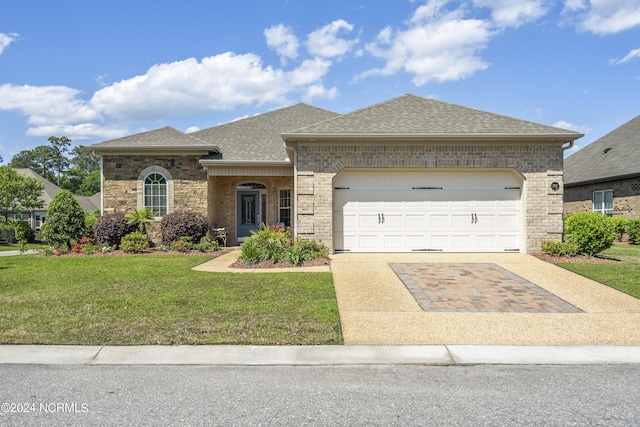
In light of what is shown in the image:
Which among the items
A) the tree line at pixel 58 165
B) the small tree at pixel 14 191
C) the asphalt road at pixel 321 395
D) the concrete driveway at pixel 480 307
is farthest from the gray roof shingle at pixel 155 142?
the tree line at pixel 58 165

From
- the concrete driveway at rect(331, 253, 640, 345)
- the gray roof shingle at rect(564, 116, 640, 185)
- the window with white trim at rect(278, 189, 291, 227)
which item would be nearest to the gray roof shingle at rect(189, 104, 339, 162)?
the window with white trim at rect(278, 189, 291, 227)

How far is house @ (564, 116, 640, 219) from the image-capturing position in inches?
712

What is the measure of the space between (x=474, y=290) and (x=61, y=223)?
14.1 m

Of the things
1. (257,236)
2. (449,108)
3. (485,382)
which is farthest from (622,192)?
(485,382)

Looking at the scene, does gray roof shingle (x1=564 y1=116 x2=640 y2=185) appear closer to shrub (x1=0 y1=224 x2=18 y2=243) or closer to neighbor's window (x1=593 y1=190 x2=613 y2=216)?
neighbor's window (x1=593 y1=190 x2=613 y2=216)

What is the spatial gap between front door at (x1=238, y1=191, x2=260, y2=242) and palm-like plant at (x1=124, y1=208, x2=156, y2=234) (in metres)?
3.56

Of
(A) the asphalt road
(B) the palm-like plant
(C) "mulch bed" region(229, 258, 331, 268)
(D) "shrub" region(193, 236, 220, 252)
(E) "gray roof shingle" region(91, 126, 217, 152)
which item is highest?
(E) "gray roof shingle" region(91, 126, 217, 152)

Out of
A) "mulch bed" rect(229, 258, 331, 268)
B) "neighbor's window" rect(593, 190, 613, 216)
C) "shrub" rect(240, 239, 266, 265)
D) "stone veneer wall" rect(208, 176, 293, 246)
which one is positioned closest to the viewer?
"mulch bed" rect(229, 258, 331, 268)

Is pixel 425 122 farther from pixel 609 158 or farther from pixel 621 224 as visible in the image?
pixel 609 158

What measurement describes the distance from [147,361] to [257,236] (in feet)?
23.0

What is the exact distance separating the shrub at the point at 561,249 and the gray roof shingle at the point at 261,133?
932 centimetres

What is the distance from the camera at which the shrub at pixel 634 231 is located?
16703 millimetres

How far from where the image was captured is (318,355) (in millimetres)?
4539

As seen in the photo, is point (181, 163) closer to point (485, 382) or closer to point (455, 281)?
point (455, 281)
